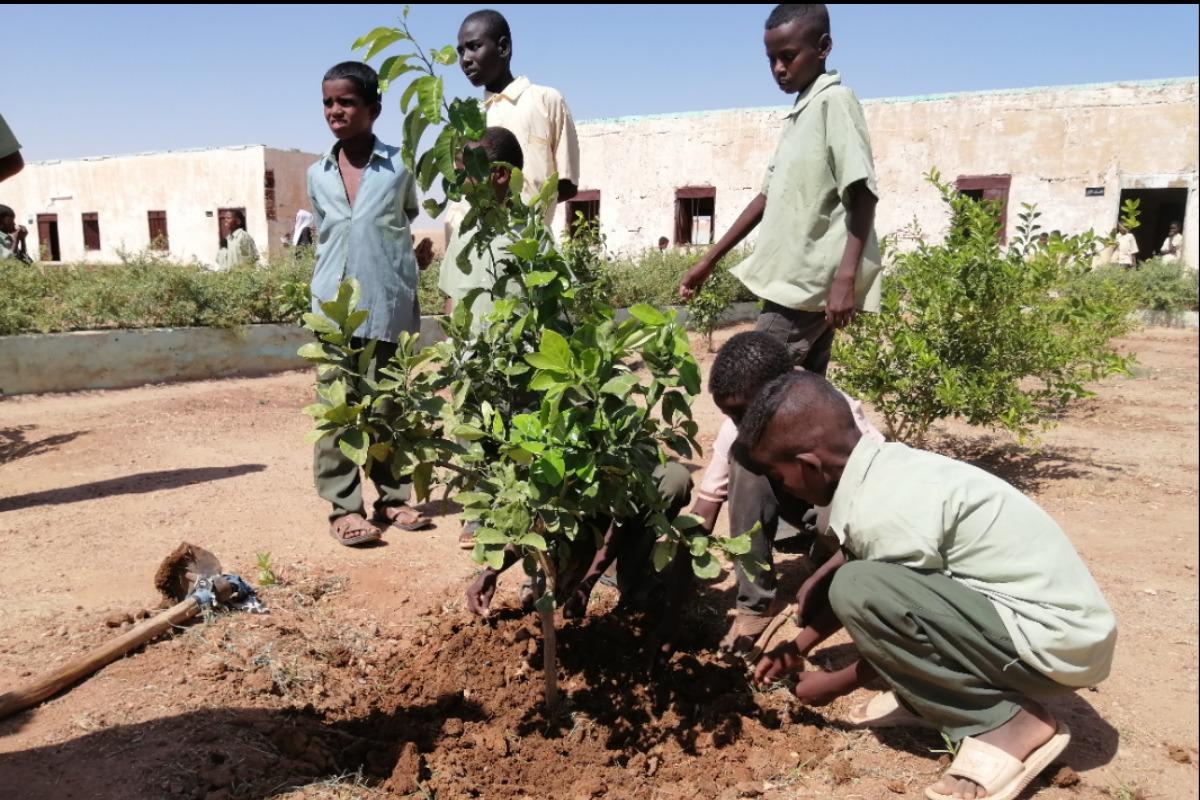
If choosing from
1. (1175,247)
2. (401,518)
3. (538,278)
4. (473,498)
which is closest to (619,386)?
(538,278)

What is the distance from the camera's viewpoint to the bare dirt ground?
84.4 inches

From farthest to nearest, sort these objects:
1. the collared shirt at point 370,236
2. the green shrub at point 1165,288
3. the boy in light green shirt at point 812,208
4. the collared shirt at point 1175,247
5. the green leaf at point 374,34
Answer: the collared shirt at point 1175,247
the green shrub at point 1165,288
the collared shirt at point 370,236
the boy in light green shirt at point 812,208
the green leaf at point 374,34

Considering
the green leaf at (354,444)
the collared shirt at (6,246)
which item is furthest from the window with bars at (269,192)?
the green leaf at (354,444)

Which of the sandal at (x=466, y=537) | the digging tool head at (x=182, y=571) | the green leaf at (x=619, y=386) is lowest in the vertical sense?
the sandal at (x=466, y=537)

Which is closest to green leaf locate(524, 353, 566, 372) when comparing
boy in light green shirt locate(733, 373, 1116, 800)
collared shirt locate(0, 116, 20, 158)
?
boy in light green shirt locate(733, 373, 1116, 800)

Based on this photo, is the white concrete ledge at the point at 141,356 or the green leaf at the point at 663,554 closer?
the green leaf at the point at 663,554


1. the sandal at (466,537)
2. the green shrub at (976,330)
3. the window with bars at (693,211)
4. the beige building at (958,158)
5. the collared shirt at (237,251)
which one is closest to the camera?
the sandal at (466,537)

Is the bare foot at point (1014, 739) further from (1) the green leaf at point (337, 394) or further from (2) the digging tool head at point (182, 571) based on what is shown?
(2) the digging tool head at point (182, 571)

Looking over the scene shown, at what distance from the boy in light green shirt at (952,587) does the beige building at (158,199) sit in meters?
20.5

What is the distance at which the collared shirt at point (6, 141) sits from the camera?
2.34 m

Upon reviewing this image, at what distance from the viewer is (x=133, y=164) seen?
2409 centimetres

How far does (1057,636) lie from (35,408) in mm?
6728

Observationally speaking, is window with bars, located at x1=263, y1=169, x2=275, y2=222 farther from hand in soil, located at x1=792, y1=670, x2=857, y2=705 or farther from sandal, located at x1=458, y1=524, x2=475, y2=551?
hand in soil, located at x1=792, y1=670, x2=857, y2=705

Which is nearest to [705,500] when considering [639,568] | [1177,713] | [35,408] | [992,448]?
[639,568]
